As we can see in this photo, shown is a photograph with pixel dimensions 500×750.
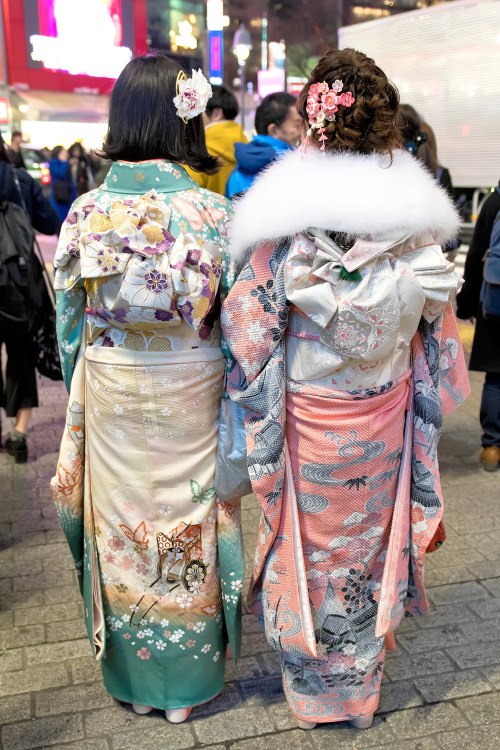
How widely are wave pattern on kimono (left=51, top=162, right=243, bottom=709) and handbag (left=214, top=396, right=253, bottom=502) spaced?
3 centimetres

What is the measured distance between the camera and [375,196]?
175cm

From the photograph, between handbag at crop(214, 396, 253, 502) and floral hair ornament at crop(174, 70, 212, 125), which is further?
handbag at crop(214, 396, 253, 502)

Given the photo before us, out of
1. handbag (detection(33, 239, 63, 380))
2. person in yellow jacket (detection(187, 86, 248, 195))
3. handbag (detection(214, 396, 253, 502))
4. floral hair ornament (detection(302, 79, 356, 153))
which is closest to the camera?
floral hair ornament (detection(302, 79, 356, 153))

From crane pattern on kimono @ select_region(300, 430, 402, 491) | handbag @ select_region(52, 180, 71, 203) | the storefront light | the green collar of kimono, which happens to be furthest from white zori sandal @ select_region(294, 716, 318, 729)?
the storefront light

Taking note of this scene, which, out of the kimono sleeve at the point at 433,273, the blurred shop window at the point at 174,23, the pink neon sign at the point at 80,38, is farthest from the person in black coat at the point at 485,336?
the blurred shop window at the point at 174,23

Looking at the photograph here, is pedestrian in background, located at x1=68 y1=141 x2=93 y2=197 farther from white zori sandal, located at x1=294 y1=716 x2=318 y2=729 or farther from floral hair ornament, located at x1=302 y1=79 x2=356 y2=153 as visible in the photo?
white zori sandal, located at x1=294 y1=716 x2=318 y2=729

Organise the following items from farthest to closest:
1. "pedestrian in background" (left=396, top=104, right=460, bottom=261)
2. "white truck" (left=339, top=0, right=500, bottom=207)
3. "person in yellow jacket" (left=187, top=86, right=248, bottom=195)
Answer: "white truck" (left=339, top=0, right=500, bottom=207), "person in yellow jacket" (left=187, top=86, right=248, bottom=195), "pedestrian in background" (left=396, top=104, right=460, bottom=261)

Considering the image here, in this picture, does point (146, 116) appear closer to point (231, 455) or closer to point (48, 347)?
point (231, 455)

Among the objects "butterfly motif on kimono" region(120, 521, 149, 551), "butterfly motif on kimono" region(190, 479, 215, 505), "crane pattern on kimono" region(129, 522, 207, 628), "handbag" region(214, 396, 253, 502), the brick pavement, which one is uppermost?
"handbag" region(214, 396, 253, 502)

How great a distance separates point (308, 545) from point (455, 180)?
8866mm

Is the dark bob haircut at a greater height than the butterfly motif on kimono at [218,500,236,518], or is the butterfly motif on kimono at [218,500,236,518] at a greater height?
the dark bob haircut

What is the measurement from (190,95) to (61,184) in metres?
8.67

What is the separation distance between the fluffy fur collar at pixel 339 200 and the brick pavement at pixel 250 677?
4.66ft

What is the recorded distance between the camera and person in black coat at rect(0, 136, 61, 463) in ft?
12.0
